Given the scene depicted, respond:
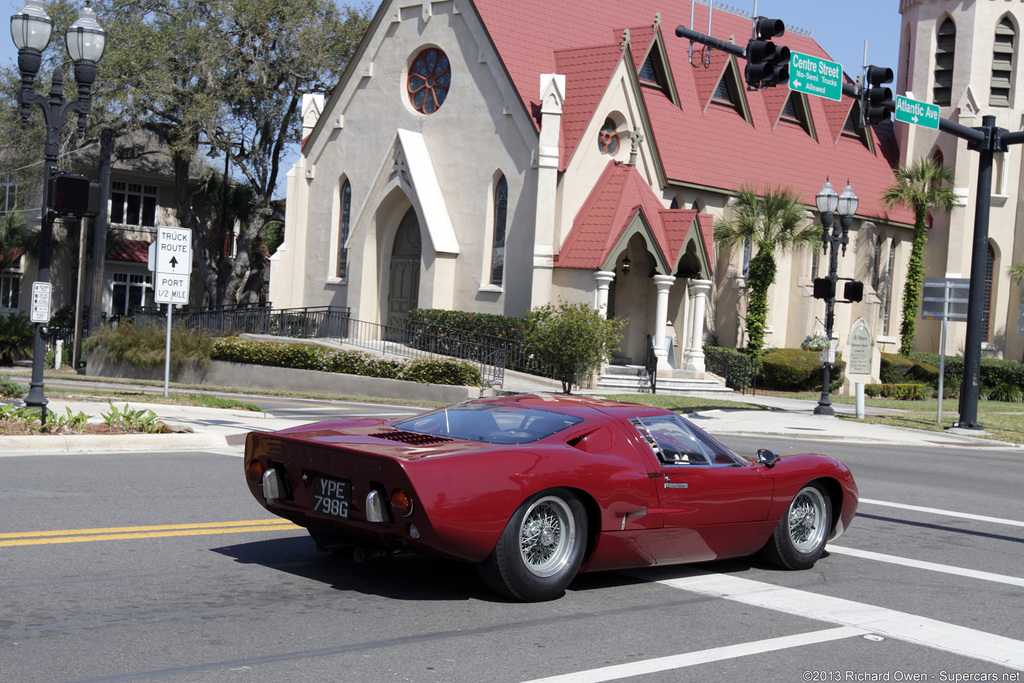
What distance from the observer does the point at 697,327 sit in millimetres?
34062

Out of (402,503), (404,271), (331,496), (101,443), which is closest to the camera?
(402,503)

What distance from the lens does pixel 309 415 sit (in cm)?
1958

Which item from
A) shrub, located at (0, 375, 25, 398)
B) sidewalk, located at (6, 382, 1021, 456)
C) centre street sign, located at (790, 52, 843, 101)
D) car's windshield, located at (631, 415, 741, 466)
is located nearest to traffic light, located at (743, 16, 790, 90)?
centre street sign, located at (790, 52, 843, 101)

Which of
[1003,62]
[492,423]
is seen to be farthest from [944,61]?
[492,423]

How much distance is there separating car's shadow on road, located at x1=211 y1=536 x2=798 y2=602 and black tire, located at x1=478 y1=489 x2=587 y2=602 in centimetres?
25

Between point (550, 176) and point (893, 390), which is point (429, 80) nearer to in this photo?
point (550, 176)

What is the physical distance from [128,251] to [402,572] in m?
41.8

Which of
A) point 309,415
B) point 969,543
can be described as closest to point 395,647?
point 969,543

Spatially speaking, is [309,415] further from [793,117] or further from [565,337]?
[793,117]

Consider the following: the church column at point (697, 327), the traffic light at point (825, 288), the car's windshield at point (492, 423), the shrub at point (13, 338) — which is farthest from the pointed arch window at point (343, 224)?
the car's windshield at point (492, 423)

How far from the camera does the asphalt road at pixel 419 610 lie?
530 centimetres

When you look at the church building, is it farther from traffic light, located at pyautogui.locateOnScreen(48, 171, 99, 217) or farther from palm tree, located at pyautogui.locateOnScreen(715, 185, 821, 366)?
traffic light, located at pyautogui.locateOnScreen(48, 171, 99, 217)

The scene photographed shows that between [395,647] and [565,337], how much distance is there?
2221 cm

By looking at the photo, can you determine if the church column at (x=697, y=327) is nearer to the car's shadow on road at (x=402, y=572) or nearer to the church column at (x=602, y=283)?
the church column at (x=602, y=283)
